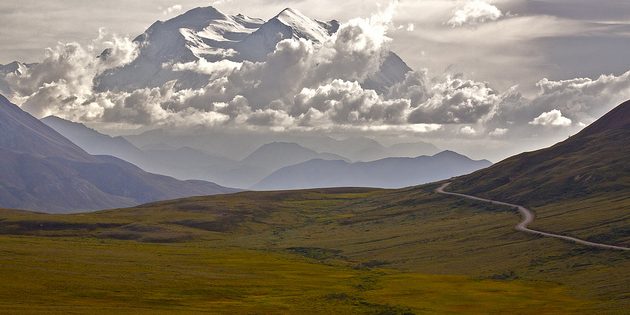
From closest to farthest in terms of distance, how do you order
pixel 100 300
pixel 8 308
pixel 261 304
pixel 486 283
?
pixel 8 308
pixel 100 300
pixel 261 304
pixel 486 283

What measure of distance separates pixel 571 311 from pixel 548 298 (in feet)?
53.9

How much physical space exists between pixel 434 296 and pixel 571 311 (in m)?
26.5

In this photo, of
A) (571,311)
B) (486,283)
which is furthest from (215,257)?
(571,311)

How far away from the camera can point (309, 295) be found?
131125 mm

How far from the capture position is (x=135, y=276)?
137m

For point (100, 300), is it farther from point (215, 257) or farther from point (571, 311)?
point (215, 257)

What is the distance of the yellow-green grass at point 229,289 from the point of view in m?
109

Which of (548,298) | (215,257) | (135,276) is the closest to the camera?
(548,298)

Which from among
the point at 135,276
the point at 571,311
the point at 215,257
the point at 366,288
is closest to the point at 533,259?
the point at 366,288

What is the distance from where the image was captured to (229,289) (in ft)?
436

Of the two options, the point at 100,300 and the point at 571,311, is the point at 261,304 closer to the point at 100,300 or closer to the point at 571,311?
the point at 100,300

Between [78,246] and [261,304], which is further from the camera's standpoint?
[78,246]

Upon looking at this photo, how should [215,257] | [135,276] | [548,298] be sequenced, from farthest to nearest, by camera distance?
1. [215,257]
2. [135,276]
3. [548,298]

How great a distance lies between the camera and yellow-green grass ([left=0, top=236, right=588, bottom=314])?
109 metres
